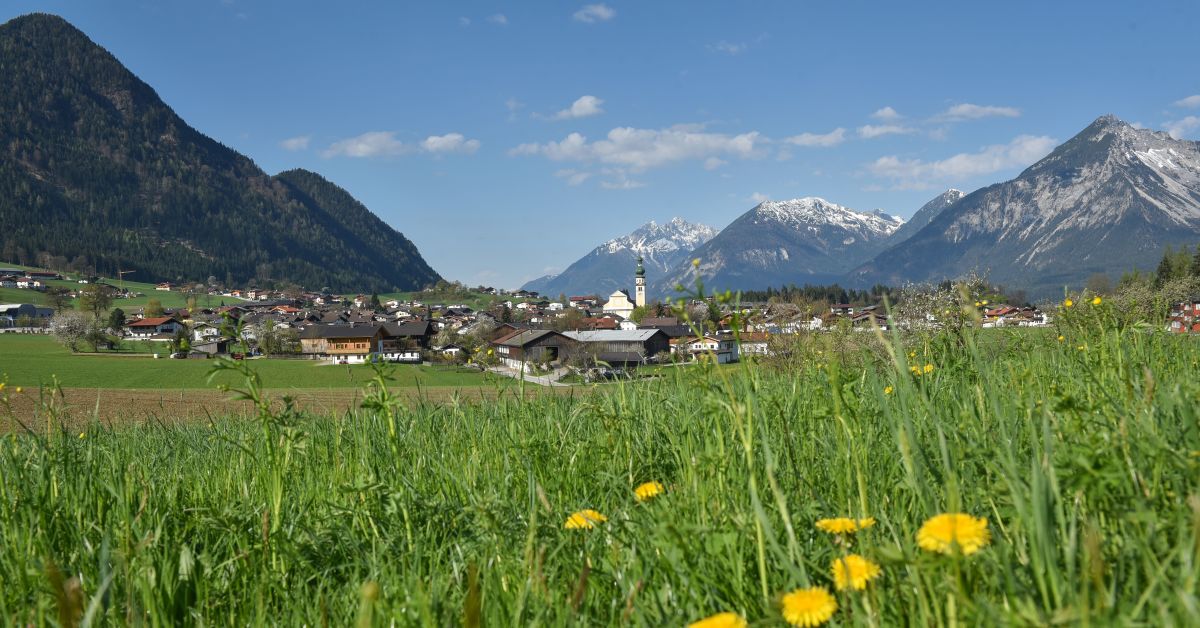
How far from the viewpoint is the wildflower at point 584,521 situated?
176 cm

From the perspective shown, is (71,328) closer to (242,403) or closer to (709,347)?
(242,403)

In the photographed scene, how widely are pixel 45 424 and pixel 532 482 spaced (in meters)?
2.89

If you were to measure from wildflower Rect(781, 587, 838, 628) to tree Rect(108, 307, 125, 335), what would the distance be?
379 feet

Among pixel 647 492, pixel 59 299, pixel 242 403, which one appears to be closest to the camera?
pixel 647 492

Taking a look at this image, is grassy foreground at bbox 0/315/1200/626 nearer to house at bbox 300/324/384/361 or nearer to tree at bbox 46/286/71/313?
house at bbox 300/324/384/361

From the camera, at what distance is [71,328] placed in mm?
89562

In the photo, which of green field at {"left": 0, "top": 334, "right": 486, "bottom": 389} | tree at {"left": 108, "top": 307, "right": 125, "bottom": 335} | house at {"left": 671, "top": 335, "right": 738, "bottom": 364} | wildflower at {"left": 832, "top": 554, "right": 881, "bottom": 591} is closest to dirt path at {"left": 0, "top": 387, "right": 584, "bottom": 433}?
house at {"left": 671, "top": 335, "right": 738, "bottom": 364}

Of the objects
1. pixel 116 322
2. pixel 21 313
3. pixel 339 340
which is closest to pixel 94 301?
pixel 116 322

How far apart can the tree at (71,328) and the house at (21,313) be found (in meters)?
44.4

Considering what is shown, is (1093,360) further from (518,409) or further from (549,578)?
(549,578)

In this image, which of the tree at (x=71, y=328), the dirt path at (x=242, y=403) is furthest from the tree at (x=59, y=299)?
the dirt path at (x=242, y=403)

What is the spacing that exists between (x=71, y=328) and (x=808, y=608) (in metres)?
112

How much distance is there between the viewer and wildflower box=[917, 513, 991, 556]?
3.36 feet

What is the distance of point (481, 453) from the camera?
10.0 ft
